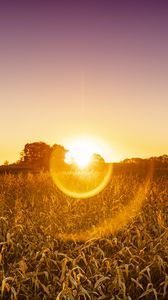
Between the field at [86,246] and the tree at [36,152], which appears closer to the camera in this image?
the field at [86,246]

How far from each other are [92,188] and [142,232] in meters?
5.19

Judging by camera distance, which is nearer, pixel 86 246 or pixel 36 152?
pixel 86 246

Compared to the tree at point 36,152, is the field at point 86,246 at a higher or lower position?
lower

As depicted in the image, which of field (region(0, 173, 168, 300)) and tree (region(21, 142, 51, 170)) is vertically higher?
tree (region(21, 142, 51, 170))

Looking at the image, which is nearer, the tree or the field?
the field

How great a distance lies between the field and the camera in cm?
548

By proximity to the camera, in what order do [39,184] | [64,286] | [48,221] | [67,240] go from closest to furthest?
[64,286], [67,240], [48,221], [39,184]

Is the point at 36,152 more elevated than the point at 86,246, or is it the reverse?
the point at 36,152

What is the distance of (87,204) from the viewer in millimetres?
10898

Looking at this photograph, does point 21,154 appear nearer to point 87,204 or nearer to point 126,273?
point 87,204

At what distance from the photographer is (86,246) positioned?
6457mm

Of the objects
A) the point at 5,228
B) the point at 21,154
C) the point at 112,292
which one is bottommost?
the point at 112,292

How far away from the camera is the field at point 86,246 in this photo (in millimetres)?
5477

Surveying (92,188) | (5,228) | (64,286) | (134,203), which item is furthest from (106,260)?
(92,188)
